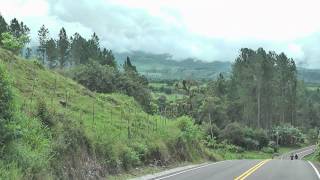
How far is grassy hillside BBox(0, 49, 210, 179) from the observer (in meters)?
16.6

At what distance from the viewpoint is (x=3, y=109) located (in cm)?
1563

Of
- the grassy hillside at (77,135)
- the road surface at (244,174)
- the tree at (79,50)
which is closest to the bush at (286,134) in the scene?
the tree at (79,50)

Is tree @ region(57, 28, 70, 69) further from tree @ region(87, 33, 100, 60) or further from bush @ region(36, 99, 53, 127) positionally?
bush @ region(36, 99, 53, 127)

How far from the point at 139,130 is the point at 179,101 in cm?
9075

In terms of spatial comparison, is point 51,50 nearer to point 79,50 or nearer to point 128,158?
point 79,50

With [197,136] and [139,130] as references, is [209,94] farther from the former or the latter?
[139,130]

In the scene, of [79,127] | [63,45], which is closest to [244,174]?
[79,127]

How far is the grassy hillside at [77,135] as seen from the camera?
16625 mm

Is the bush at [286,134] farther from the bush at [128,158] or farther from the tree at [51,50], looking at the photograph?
the bush at [128,158]

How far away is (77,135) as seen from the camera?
811 inches

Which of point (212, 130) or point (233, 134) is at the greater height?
point (212, 130)

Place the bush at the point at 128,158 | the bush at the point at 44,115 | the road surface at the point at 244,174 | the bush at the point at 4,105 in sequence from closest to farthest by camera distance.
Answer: the bush at the point at 4,105
the bush at the point at 44,115
the road surface at the point at 244,174
the bush at the point at 128,158

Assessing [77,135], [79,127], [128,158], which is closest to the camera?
[77,135]

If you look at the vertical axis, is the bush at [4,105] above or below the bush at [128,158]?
above
